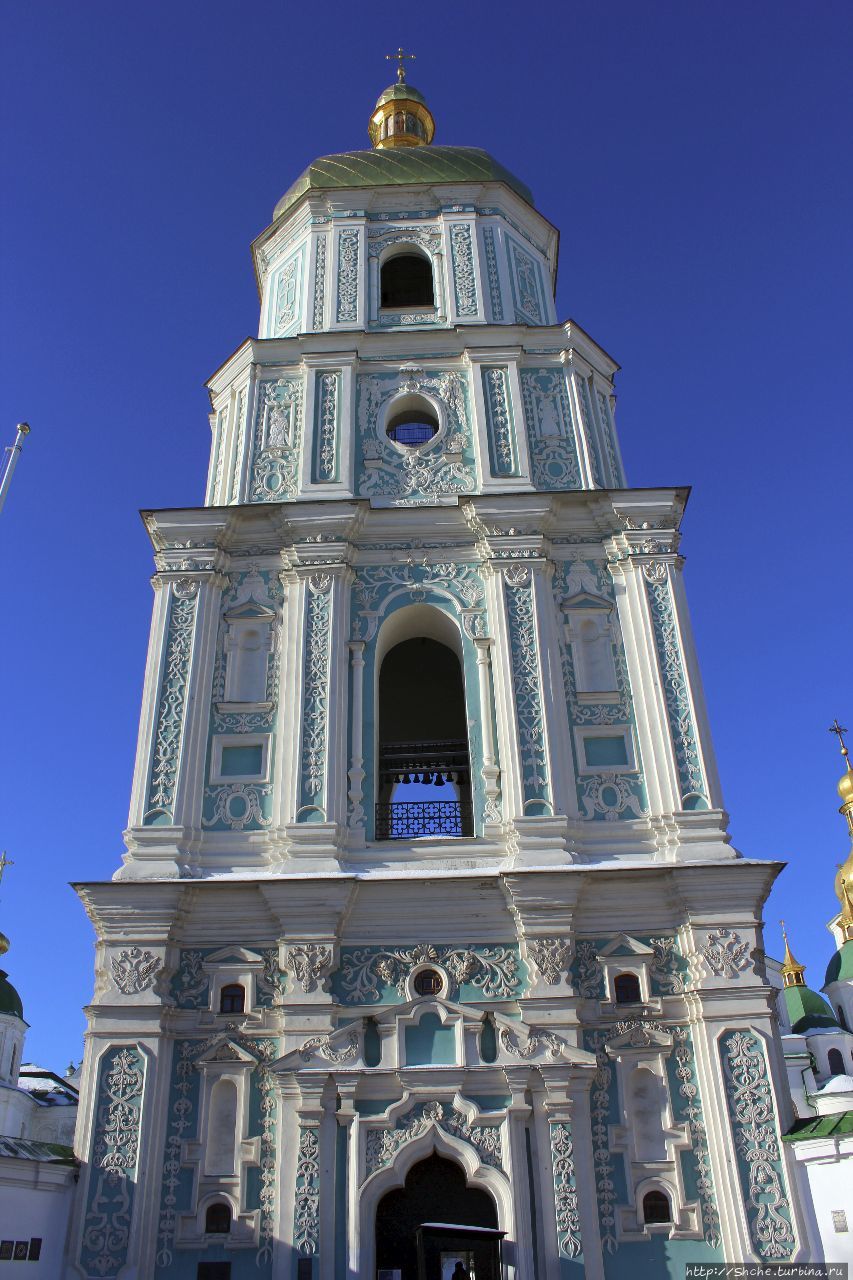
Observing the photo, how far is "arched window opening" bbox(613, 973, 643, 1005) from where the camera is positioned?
11.5 metres

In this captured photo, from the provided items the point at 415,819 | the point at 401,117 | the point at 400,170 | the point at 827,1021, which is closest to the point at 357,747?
the point at 415,819

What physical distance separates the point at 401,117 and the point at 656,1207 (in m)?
21.3

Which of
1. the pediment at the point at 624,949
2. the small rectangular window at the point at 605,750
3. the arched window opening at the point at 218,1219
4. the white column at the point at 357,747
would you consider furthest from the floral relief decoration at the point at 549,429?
the arched window opening at the point at 218,1219

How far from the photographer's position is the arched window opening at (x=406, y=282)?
1905cm

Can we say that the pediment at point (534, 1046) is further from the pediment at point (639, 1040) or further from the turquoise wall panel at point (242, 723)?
the turquoise wall panel at point (242, 723)

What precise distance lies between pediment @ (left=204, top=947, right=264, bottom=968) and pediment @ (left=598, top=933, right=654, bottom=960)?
3.64 metres

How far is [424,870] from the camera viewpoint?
477 inches

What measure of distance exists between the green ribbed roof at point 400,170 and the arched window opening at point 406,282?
4.11 ft

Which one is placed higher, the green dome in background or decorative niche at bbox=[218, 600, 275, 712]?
the green dome in background

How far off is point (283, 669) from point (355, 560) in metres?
1.85

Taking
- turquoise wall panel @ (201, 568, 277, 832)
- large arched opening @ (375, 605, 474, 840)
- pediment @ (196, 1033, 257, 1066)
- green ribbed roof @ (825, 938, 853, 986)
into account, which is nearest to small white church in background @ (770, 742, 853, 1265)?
green ribbed roof @ (825, 938, 853, 986)

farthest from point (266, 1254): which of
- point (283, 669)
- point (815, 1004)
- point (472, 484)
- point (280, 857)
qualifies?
point (815, 1004)

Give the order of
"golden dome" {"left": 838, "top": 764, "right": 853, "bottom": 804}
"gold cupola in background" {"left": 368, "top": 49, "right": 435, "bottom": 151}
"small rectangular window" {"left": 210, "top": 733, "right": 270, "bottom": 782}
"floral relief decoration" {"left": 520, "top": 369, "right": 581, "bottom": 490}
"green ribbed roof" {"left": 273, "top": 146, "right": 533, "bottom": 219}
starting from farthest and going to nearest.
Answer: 1. "golden dome" {"left": 838, "top": 764, "right": 853, "bottom": 804}
2. "gold cupola in background" {"left": 368, "top": 49, "right": 435, "bottom": 151}
3. "green ribbed roof" {"left": 273, "top": 146, "right": 533, "bottom": 219}
4. "floral relief decoration" {"left": 520, "top": 369, "right": 581, "bottom": 490}
5. "small rectangular window" {"left": 210, "top": 733, "right": 270, "bottom": 782}

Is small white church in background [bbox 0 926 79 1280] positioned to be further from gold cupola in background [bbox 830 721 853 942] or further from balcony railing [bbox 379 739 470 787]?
gold cupola in background [bbox 830 721 853 942]
